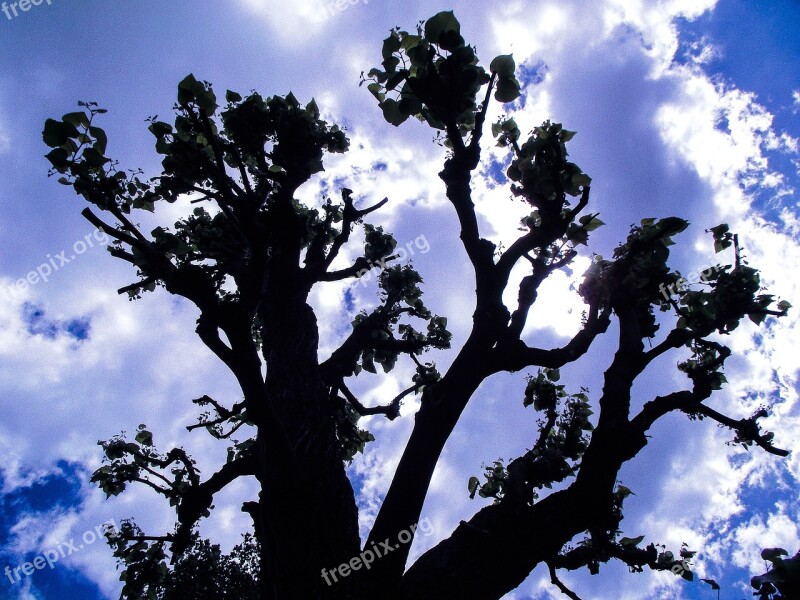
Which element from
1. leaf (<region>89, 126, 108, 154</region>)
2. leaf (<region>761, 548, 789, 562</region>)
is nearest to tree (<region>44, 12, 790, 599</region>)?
leaf (<region>89, 126, 108, 154</region>)

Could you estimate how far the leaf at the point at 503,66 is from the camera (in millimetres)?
4215

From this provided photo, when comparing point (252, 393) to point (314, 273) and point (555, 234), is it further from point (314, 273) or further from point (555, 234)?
point (314, 273)

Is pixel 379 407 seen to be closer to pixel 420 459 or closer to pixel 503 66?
pixel 420 459

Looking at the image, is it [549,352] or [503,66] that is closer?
[503,66]

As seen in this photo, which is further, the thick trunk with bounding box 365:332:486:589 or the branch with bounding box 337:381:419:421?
the branch with bounding box 337:381:419:421

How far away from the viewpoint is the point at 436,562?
3574 millimetres

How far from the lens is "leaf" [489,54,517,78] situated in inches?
166

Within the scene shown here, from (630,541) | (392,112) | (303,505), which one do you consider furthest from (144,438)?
(630,541)

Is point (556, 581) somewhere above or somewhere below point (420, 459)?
below

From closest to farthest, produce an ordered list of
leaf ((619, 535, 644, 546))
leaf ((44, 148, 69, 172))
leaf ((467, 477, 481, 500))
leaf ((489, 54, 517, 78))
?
leaf ((44, 148, 69, 172)) < leaf ((489, 54, 517, 78)) < leaf ((619, 535, 644, 546)) < leaf ((467, 477, 481, 500))

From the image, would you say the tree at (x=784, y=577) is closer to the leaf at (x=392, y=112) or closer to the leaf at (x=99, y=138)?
the leaf at (x=392, y=112)

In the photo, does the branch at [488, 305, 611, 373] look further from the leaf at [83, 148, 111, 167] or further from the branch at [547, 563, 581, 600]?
the leaf at [83, 148, 111, 167]

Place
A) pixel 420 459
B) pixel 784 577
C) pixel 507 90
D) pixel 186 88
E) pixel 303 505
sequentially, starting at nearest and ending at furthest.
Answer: pixel 784 577 < pixel 303 505 < pixel 420 459 < pixel 507 90 < pixel 186 88

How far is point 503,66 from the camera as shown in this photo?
14.0 feet
